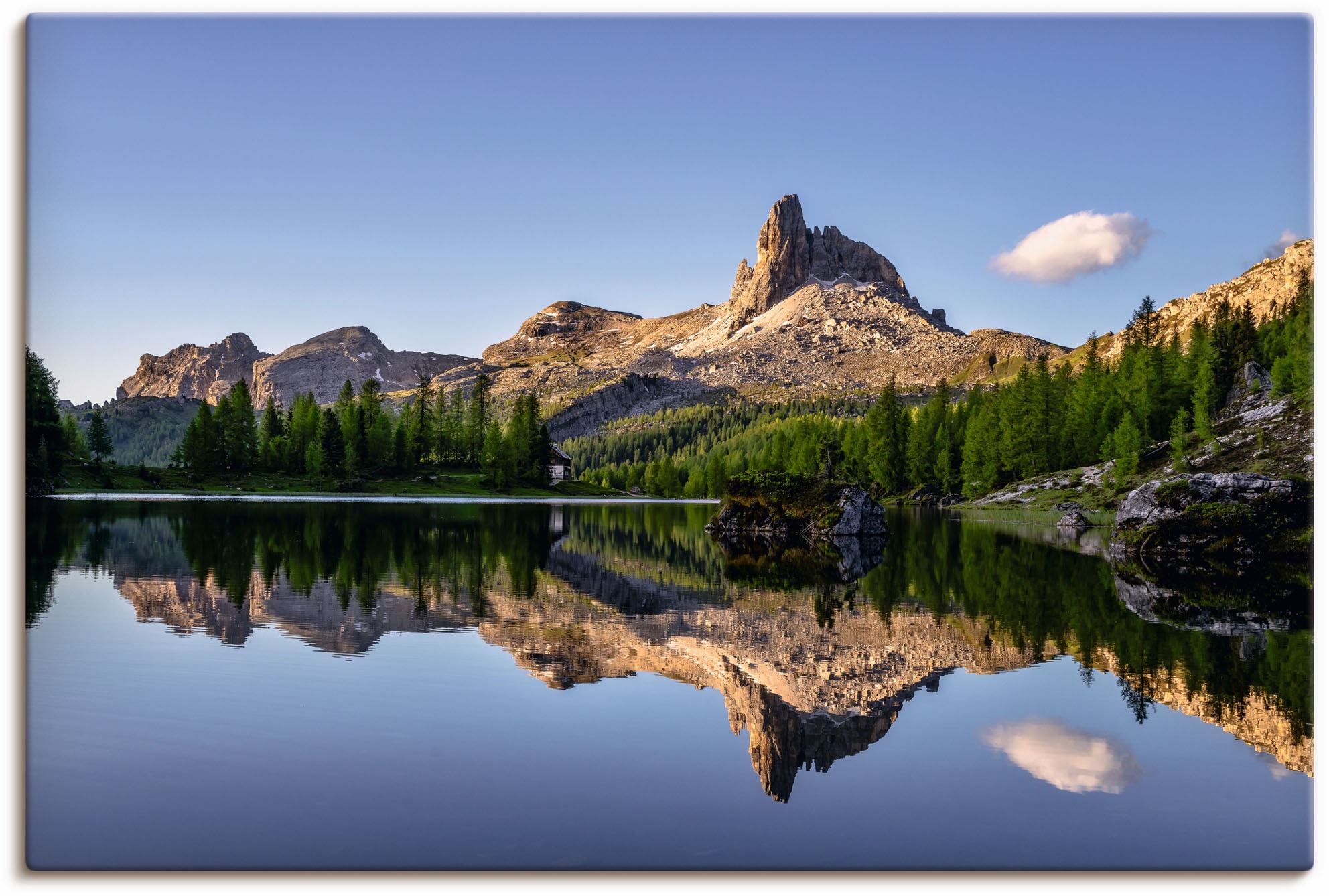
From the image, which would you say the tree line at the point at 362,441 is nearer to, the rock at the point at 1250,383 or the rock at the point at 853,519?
the rock at the point at 853,519

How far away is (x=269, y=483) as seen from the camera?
115 m

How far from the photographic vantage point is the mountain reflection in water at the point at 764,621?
12.9m

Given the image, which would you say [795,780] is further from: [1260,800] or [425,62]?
[425,62]

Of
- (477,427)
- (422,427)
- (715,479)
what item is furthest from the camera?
(715,479)

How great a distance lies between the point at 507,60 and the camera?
50.3ft

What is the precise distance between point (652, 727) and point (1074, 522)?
62025mm

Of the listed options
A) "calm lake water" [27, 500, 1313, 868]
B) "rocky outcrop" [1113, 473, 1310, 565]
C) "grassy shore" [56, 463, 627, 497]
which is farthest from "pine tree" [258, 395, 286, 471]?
"rocky outcrop" [1113, 473, 1310, 565]

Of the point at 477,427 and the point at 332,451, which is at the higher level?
the point at 477,427

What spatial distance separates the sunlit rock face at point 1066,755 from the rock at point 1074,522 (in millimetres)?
56839

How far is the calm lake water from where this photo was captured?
8.98m

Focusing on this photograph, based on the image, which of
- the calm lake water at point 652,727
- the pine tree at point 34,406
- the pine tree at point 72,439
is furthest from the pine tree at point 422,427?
the calm lake water at point 652,727

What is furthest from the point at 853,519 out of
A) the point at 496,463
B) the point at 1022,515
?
the point at 496,463

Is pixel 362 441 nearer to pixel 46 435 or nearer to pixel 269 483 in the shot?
pixel 269 483

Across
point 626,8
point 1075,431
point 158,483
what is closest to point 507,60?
point 626,8
